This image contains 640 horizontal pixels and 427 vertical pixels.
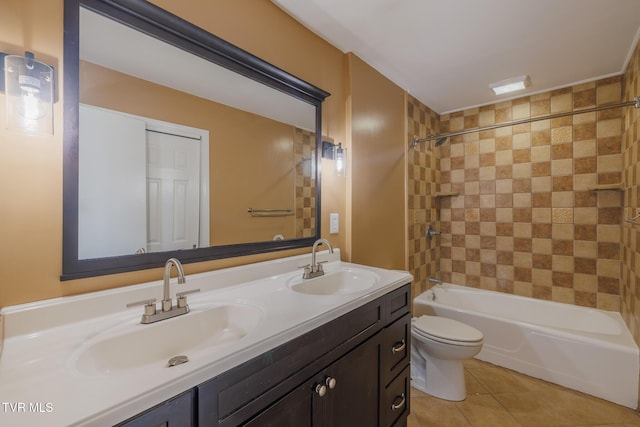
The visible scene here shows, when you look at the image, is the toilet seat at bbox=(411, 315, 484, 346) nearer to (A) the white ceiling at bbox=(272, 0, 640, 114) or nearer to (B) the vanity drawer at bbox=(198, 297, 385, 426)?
(B) the vanity drawer at bbox=(198, 297, 385, 426)

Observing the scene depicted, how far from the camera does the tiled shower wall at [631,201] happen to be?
1.73 m

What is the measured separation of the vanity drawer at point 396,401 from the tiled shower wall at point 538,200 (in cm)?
180

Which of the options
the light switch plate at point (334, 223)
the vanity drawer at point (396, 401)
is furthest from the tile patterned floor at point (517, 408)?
the light switch plate at point (334, 223)

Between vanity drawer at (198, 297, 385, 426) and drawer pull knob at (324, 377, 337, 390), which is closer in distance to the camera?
vanity drawer at (198, 297, 385, 426)

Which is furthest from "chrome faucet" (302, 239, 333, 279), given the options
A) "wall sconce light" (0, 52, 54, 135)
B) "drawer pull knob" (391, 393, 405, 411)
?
"wall sconce light" (0, 52, 54, 135)

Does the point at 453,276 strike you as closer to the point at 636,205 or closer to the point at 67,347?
the point at 636,205

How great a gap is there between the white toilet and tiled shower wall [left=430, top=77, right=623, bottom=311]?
3.78 feet

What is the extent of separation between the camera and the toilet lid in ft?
5.78

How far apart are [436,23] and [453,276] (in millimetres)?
2397

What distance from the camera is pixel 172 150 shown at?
109 centimetres

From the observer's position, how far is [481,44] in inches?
69.7

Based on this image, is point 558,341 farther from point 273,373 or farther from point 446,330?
point 273,373

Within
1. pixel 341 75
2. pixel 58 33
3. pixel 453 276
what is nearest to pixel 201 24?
pixel 58 33

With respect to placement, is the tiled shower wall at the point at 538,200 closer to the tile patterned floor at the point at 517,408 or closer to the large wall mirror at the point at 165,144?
the tile patterned floor at the point at 517,408
